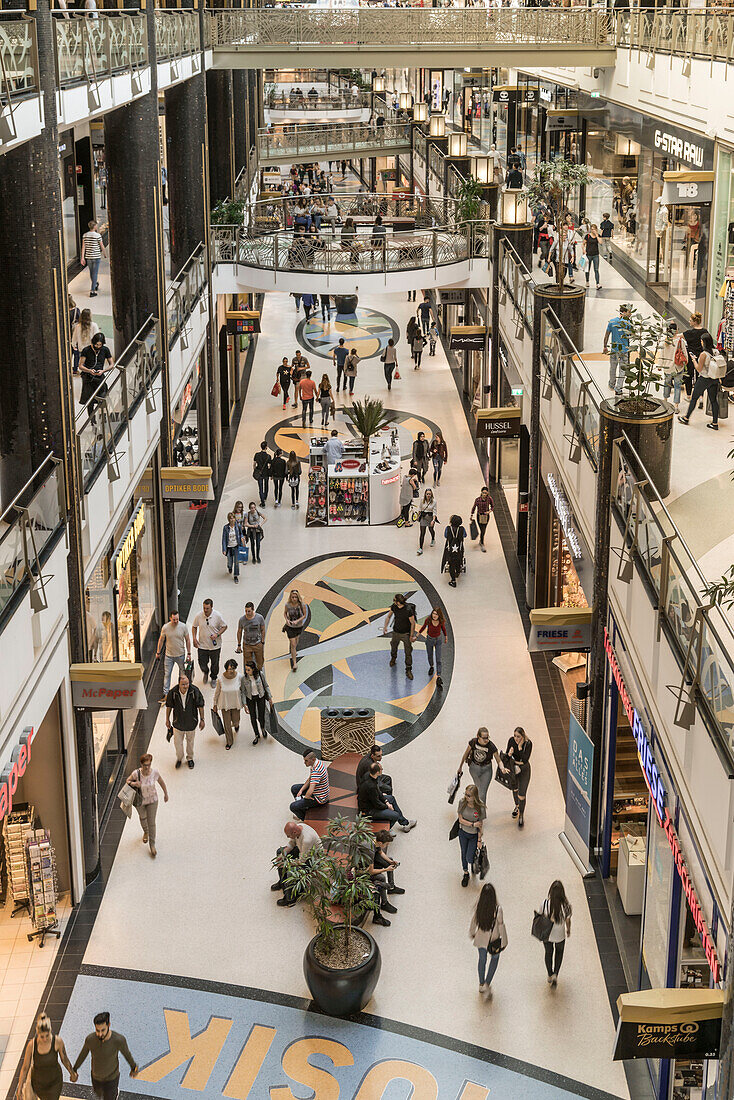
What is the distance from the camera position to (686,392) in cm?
1847

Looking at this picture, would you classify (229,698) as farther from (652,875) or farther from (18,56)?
(18,56)

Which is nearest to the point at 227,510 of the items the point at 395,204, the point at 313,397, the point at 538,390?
the point at 313,397

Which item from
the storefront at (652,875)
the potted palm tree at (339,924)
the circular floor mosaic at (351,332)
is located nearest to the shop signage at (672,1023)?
the storefront at (652,875)

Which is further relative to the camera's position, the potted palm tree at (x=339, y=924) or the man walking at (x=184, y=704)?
the man walking at (x=184, y=704)

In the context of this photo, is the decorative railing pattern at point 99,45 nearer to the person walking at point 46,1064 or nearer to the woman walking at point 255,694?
the woman walking at point 255,694

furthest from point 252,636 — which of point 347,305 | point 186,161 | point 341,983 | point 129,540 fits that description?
point 347,305

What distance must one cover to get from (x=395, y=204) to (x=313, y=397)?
14.1 metres

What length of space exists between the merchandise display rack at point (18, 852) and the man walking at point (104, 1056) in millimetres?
2730

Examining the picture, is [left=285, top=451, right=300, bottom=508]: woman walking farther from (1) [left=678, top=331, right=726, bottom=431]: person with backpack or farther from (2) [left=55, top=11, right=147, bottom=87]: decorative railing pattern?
(2) [left=55, top=11, right=147, bottom=87]: decorative railing pattern

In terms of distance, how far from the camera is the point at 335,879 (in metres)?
10.7

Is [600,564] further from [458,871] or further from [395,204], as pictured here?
[395,204]

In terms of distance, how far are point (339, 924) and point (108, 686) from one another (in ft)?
10.7

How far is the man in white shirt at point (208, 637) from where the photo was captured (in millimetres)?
16594

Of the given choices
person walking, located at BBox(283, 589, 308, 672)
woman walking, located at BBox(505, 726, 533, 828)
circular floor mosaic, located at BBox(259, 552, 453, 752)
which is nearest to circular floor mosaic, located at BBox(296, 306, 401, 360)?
circular floor mosaic, located at BBox(259, 552, 453, 752)
